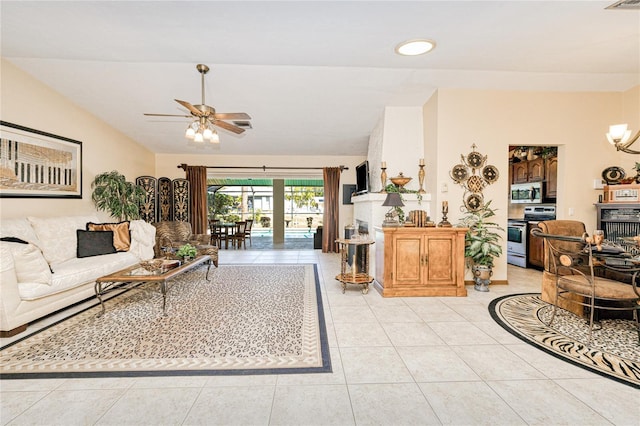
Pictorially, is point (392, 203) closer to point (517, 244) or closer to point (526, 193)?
→ point (517, 244)

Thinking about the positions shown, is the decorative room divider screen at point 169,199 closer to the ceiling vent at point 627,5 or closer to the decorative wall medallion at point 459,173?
the decorative wall medallion at point 459,173

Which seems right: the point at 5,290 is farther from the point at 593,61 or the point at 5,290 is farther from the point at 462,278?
the point at 593,61

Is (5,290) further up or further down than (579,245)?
further down

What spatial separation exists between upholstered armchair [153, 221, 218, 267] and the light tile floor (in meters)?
3.31

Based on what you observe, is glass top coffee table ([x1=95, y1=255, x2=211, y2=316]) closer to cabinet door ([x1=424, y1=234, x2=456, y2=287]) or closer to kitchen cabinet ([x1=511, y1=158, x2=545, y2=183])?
cabinet door ([x1=424, y1=234, x2=456, y2=287])

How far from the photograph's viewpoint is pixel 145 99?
4.56 metres

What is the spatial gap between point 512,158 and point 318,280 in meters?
5.01

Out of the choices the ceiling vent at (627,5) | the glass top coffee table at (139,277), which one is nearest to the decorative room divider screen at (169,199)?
the glass top coffee table at (139,277)

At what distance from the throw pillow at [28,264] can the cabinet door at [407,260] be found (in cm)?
390

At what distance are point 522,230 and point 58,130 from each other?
808 cm

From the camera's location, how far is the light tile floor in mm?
1578

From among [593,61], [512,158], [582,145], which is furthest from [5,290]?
[512,158]

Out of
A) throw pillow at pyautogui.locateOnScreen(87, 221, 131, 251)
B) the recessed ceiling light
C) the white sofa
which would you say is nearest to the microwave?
the recessed ceiling light

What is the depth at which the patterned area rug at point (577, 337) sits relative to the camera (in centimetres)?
205
